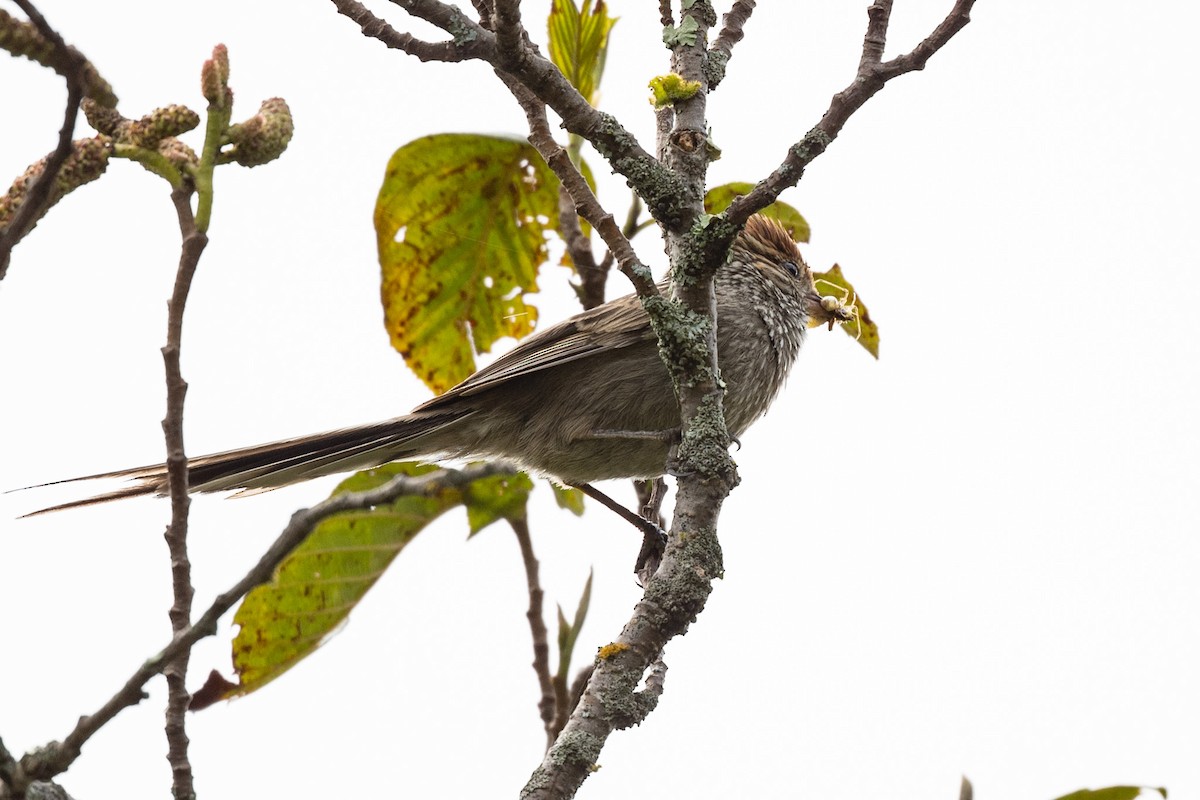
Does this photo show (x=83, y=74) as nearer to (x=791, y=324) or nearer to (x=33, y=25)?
(x=33, y=25)

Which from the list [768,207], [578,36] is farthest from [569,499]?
[578,36]

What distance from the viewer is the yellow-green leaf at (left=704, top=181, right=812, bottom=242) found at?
4289 mm

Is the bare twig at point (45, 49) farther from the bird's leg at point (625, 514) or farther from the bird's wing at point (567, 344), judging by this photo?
the bird's wing at point (567, 344)

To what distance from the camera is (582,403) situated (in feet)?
17.3

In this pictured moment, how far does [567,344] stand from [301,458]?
118 cm

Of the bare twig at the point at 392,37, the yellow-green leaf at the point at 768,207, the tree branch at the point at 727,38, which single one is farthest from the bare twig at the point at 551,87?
the yellow-green leaf at the point at 768,207

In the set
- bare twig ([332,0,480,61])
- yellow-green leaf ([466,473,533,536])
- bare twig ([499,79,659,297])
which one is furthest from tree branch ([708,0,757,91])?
yellow-green leaf ([466,473,533,536])

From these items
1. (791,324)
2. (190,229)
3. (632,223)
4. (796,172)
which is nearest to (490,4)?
(796,172)

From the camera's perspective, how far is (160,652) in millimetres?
1741

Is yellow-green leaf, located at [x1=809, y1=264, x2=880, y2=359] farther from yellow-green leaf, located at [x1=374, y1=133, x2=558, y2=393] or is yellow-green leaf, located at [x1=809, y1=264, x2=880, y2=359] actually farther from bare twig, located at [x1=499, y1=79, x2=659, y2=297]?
bare twig, located at [x1=499, y1=79, x2=659, y2=297]

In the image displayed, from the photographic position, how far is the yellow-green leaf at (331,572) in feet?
12.7

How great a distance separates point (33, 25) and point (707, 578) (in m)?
1.97

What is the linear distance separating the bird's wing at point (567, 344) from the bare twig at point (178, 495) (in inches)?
121

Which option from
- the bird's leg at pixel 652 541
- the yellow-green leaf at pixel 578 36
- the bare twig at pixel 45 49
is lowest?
the bare twig at pixel 45 49
